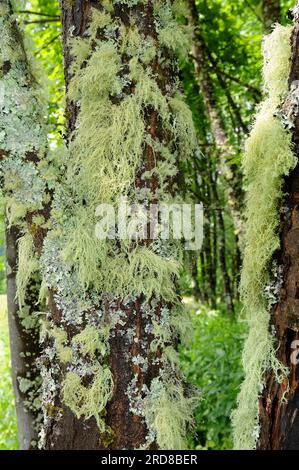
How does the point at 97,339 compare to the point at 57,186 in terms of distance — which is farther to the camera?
the point at 57,186

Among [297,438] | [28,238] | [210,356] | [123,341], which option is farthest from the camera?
[210,356]

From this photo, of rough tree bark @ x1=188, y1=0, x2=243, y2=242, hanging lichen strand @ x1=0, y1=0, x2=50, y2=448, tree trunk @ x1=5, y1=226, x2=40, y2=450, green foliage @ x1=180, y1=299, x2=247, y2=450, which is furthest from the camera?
rough tree bark @ x1=188, y1=0, x2=243, y2=242

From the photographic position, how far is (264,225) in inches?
66.2

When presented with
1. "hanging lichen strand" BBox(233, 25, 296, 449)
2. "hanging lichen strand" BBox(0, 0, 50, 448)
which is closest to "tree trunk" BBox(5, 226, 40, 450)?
"hanging lichen strand" BBox(0, 0, 50, 448)

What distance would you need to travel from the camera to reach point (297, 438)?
1.53 m

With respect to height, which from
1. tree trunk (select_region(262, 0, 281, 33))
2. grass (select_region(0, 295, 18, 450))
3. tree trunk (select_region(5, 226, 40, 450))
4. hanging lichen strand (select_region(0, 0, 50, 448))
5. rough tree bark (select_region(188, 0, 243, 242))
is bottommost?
grass (select_region(0, 295, 18, 450))

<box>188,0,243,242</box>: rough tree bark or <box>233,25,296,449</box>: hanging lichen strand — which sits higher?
<box>188,0,243,242</box>: rough tree bark

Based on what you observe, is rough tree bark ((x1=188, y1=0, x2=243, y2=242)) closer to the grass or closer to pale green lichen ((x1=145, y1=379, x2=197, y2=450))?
the grass

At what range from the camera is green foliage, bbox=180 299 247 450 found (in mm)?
3977

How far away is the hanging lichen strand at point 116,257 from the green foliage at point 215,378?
5.98 ft

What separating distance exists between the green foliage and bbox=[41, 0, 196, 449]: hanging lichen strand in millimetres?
1822

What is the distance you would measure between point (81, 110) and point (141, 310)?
765 mm

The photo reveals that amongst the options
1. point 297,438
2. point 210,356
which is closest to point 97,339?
point 297,438
